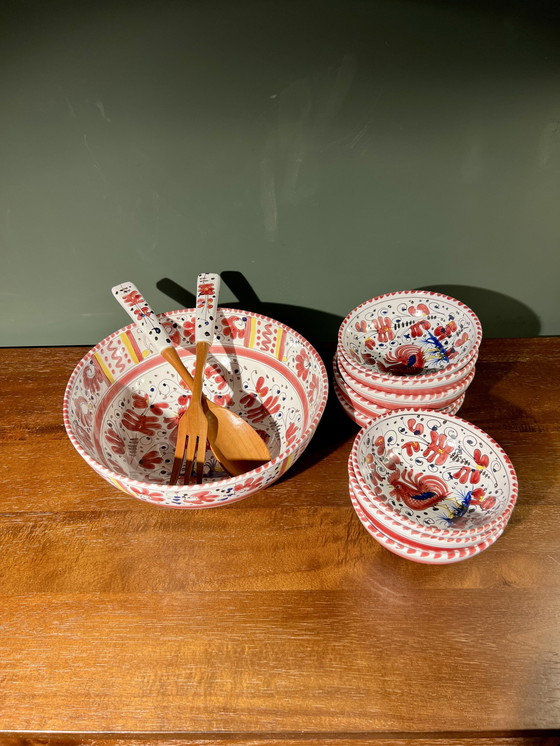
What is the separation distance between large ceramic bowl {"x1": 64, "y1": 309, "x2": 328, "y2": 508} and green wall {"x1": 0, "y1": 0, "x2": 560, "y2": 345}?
10 centimetres

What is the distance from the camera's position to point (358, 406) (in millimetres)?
712

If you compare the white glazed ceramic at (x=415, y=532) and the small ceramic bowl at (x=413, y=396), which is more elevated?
the small ceramic bowl at (x=413, y=396)

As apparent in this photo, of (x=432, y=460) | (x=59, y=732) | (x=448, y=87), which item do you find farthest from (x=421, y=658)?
(x=448, y=87)

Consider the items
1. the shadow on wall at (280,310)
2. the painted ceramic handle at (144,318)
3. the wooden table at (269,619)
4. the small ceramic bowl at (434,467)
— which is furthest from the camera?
the shadow on wall at (280,310)

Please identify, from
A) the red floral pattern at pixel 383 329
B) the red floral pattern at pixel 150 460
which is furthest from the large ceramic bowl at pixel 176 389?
the red floral pattern at pixel 383 329

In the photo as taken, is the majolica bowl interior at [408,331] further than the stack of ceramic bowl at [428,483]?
Yes

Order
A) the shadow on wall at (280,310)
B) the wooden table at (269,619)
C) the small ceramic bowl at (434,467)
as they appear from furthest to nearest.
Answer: the shadow on wall at (280,310) → the small ceramic bowl at (434,467) → the wooden table at (269,619)

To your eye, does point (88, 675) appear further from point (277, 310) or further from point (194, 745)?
point (277, 310)

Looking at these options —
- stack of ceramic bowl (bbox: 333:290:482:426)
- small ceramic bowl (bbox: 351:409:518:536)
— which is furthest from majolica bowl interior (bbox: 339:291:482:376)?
small ceramic bowl (bbox: 351:409:518:536)

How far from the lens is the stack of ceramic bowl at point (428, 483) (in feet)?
1.80

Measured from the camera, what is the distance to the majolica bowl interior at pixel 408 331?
77cm

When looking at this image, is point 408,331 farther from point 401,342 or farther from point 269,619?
point 269,619

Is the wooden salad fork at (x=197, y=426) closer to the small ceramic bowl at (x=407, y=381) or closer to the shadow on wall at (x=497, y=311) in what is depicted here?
the small ceramic bowl at (x=407, y=381)

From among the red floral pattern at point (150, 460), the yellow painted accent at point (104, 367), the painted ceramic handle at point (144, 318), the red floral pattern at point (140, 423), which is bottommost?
the red floral pattern at point (150, 460)
